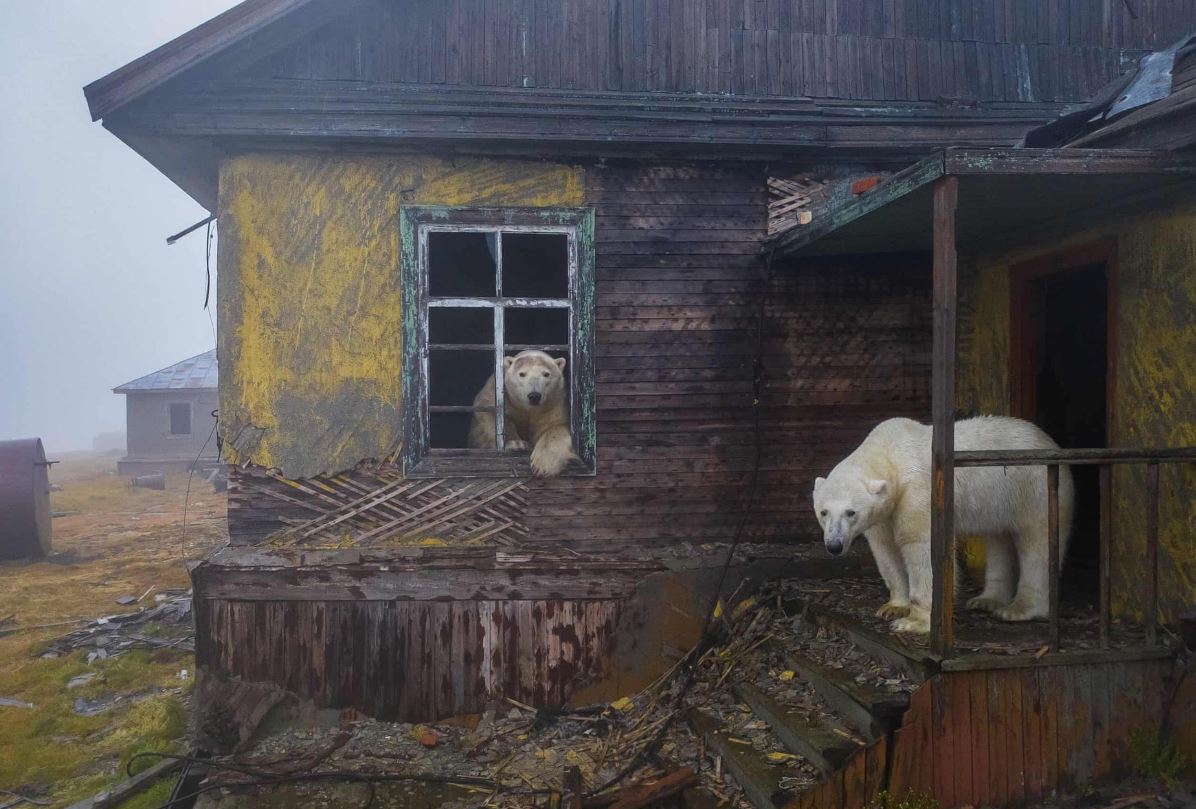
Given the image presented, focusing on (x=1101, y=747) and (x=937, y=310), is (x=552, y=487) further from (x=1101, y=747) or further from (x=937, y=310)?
(x=1101, y=747)

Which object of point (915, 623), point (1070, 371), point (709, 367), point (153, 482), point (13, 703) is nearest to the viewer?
point (915, 623)

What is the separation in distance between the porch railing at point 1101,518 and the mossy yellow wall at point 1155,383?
0.25 m

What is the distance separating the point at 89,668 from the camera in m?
7.75

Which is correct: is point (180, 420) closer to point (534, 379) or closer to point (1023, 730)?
point (534, 379)

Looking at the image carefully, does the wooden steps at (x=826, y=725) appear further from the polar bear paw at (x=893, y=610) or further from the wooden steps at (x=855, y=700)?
the polar bear paw at (x=893, y=610)

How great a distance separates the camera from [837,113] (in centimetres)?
608

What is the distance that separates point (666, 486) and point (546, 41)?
3.32 meters

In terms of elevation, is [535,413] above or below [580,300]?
below

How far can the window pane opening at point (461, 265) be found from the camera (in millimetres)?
8312

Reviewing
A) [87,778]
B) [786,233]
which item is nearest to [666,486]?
[786,233]

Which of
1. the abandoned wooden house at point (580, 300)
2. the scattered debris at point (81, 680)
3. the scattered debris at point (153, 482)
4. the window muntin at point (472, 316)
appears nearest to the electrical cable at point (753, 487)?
the abandoned wooden house at point (580, 300)

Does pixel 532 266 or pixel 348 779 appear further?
pixel 532 266

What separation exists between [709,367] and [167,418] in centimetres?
2277

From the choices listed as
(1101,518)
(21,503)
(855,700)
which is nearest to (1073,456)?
(1101,518)
